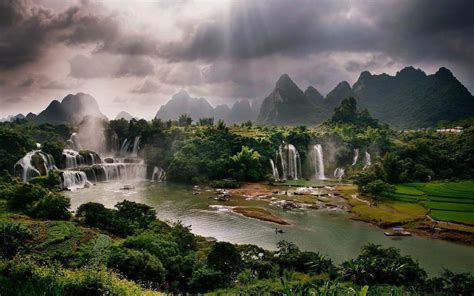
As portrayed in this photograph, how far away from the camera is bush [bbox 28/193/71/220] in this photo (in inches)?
711

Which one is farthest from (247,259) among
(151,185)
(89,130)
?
(89,130)

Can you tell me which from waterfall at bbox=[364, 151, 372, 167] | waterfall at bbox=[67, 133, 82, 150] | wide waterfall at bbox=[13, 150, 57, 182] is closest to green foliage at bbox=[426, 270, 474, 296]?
wide waterfall at bbox=[13, 150, 57, 182]

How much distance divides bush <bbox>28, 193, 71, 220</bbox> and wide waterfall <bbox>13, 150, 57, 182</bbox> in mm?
20185

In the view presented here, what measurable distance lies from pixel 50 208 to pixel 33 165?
868 inches

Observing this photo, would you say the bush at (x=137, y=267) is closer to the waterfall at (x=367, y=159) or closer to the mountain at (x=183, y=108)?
the waterfall at (x=367, y=159)

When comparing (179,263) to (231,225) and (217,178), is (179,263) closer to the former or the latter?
(231,225)

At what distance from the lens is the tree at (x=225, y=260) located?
1295 centimetres

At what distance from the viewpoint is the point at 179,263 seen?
13.2m

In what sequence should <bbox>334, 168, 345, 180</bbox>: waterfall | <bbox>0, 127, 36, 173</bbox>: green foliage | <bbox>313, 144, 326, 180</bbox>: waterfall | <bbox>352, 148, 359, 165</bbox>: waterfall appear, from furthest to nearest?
1. <bbox>352, 148, 359, 165</bbox>: waterfall
2. <bbox>313, 144, 326, 180</bbox>: waterfall
3. <bbox>334, 168, 345, 180</bbox>: waterfall
4. <bbox>0, 127, 36, 173</bbox>: green foliage

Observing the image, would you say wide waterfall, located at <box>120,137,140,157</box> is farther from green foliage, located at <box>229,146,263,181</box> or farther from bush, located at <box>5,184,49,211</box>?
bush, located at <box>5,184,49,211</box>

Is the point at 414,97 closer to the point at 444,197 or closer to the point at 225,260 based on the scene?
the point at 444,197

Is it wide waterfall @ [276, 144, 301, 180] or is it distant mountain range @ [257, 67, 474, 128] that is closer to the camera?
wide waterfall @ [276, 144, 301, 180]

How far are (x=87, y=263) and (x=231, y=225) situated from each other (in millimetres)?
13354

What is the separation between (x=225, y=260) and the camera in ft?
43.2
